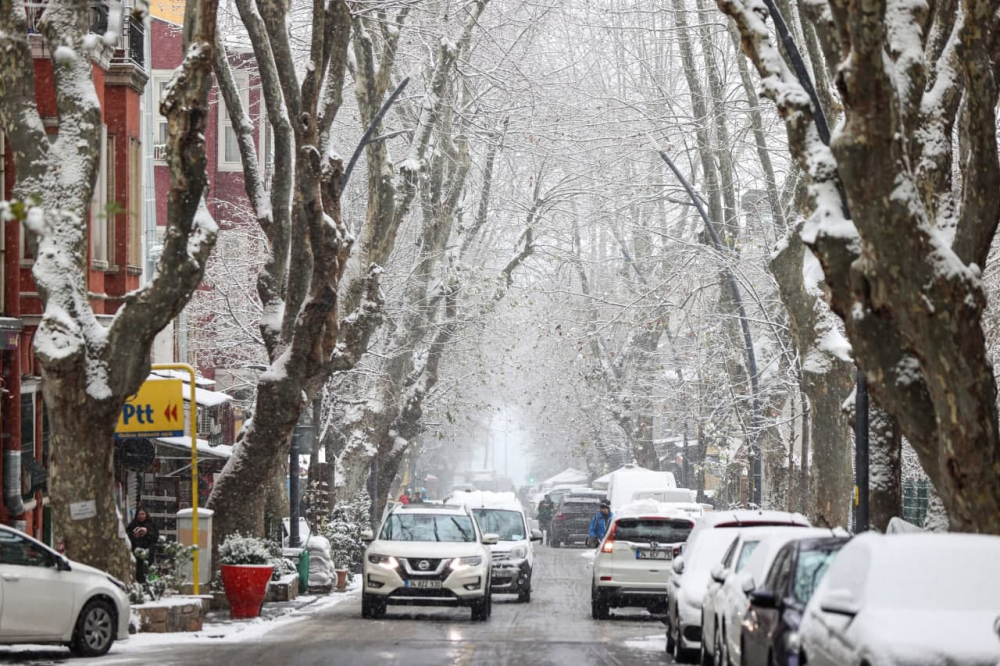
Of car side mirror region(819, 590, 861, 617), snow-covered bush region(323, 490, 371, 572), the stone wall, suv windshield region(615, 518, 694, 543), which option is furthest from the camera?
snow-covered bush region(323, 490, 371, 572)

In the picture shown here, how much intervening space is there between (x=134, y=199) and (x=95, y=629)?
12.8 metres

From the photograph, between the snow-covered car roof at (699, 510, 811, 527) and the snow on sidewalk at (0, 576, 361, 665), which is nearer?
the snow on sidewalk at (0, 576, 361, 665)

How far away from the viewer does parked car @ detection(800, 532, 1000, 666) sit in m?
8.57

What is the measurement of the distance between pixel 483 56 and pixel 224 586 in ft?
60.6

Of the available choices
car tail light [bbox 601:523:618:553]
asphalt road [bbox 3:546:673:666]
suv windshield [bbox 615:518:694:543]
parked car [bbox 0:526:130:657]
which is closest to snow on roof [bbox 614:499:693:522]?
suv windshield [bbox 615:518:694:543]

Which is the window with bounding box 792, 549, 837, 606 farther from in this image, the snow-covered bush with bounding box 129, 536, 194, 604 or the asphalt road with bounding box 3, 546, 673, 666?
the snow-covered bush with bounding box 129, 536, 194, 604

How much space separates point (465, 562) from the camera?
22766 millimetres

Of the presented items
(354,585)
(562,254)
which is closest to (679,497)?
(562,254)

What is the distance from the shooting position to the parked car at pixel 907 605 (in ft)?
28.1

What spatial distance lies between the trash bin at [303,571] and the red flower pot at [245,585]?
552 cm

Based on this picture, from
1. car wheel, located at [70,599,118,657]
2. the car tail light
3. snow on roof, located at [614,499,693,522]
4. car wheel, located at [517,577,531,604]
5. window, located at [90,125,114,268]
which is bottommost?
car wheel, located at [517,577,531,604]

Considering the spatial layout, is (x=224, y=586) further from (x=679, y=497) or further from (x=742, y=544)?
(x=679, y=497)

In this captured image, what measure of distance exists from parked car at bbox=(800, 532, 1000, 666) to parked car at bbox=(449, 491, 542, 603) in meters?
16.2

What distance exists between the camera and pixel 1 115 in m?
18.0
